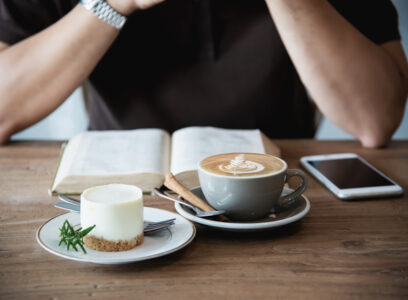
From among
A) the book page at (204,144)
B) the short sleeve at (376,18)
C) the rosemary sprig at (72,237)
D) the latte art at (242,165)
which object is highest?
the short sleeve at (376,18)

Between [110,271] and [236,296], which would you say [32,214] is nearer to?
[110,271]

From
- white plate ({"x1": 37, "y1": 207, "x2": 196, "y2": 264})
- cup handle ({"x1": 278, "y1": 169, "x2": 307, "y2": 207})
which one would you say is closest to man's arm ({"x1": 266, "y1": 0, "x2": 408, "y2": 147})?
cup handle ({"x1": 278, "y1": 169, "x2": 307, "y2": 207})

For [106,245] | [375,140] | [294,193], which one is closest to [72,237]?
[106,245]

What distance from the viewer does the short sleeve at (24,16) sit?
112 centimetres

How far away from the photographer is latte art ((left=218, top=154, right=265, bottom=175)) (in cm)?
58

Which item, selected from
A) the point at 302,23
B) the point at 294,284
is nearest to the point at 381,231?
the point at 294,284

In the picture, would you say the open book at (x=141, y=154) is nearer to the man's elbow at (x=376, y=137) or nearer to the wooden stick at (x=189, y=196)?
the wooden stick at (x=189, y=196)

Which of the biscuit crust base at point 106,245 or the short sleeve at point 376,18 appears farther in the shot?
the short sleeve at point 376,18

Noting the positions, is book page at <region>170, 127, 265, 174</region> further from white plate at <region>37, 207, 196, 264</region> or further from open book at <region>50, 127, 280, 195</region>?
white plate at <region>37, 207, 196, 264</region>

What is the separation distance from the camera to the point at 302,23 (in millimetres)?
1056

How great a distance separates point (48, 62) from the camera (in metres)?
1.06

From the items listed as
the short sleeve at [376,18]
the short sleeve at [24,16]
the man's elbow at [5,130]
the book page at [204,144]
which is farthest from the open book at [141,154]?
the short sleeve at [376,18]

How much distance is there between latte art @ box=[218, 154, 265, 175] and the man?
0.53 m

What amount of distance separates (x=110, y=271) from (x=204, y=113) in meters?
0.83
